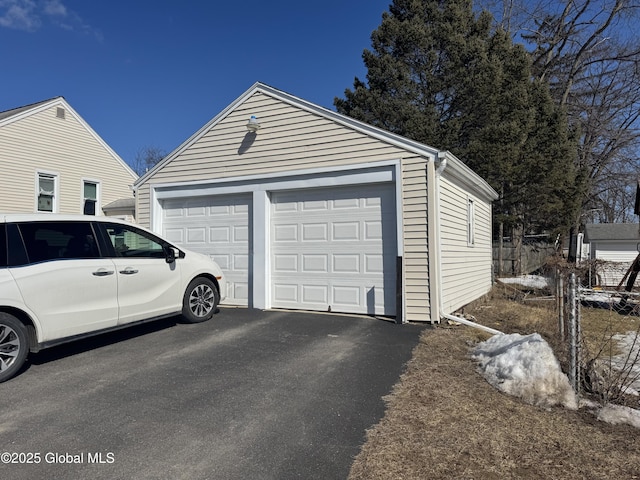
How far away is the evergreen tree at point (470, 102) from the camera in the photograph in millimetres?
17188

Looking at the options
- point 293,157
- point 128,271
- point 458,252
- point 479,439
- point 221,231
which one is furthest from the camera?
point 221,231

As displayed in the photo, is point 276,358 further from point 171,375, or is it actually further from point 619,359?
point 619,359

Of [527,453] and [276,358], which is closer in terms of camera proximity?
[527,453]

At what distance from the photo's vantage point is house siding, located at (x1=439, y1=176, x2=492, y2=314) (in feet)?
24.7

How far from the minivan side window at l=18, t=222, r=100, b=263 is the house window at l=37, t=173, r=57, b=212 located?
38.3 feet

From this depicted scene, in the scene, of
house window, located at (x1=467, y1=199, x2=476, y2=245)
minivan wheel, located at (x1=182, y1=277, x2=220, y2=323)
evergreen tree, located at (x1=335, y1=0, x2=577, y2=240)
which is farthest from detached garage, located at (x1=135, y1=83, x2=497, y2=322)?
evergreen tree, located at (x1=335, y1=0, x2=577, y2=240)

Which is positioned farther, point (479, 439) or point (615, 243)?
point (615, 243)

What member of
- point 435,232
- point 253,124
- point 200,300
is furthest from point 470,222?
point 200,300

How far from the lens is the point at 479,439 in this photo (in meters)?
3.13

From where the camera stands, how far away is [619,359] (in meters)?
5.68

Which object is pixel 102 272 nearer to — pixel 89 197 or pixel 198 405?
pixel 198 405

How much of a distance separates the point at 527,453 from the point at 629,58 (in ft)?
96.0

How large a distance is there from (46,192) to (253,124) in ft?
34.8

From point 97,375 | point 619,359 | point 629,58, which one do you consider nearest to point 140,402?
point 97,375
